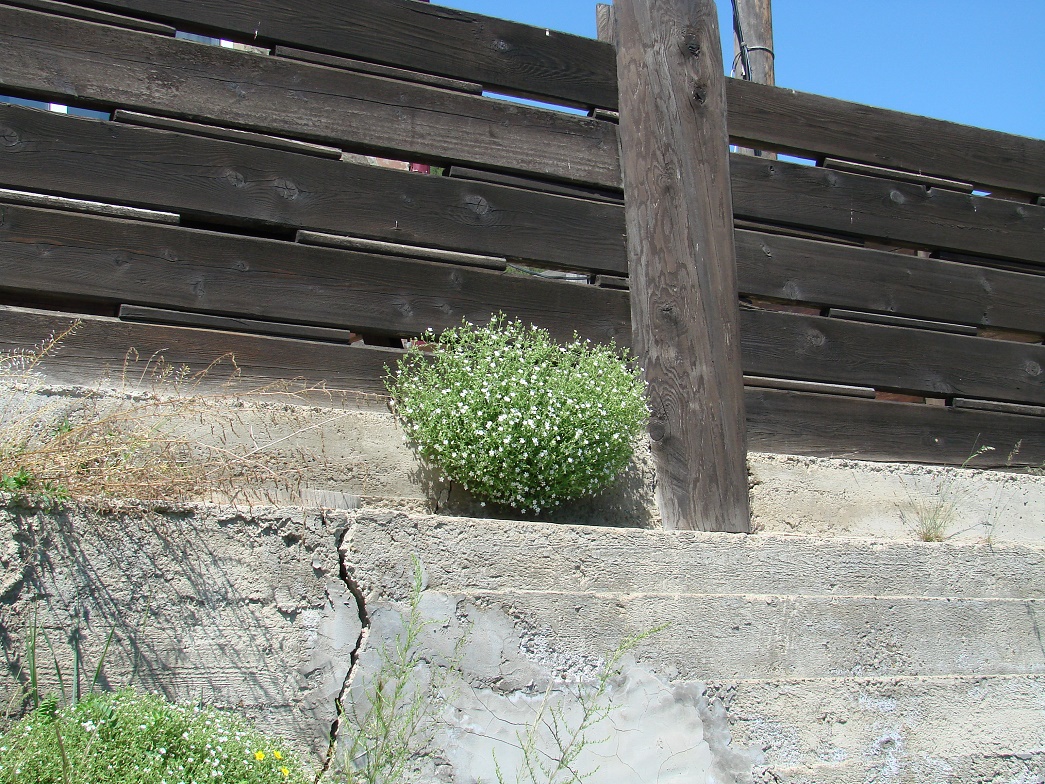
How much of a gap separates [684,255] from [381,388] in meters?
1.35

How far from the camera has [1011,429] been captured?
4.32m

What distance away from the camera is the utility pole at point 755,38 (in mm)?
7590

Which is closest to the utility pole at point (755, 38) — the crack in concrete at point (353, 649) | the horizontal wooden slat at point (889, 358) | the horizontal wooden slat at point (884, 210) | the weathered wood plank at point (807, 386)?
the horizontal wooden slat at point (884, 210)

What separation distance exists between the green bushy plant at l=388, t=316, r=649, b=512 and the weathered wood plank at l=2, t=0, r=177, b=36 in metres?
1.50

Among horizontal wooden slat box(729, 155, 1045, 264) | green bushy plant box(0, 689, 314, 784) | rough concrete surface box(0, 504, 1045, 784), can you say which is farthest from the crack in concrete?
horizontal wooden slat box(729, 155, 1045, 264)

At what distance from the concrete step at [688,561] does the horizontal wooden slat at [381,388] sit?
69cm

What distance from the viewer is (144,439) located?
8.93ft

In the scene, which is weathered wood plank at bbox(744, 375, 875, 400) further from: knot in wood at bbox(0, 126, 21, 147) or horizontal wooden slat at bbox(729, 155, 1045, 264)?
knot in wood at bbox(0, 126, 21, 147)

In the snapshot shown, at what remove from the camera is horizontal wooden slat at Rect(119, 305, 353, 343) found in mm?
3094

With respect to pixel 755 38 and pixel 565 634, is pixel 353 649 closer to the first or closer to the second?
pixel 565 634

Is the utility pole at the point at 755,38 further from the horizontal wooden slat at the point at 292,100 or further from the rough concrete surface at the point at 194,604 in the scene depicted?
the rough concrete surface at the point at 194,604

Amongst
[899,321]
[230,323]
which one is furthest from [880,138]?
[230,323]

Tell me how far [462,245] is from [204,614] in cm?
173

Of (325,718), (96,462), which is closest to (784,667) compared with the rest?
(325,718)
